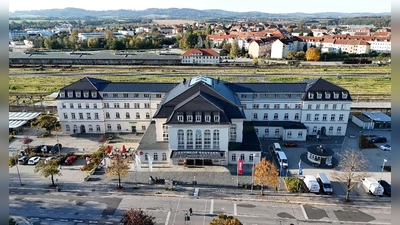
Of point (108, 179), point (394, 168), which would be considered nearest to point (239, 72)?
point (108, 179)

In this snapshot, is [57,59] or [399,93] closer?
A: [399,93]

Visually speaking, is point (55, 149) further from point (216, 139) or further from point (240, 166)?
point (240, 166)

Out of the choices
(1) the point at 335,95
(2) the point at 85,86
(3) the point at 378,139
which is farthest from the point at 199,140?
(3) the point at 378,139

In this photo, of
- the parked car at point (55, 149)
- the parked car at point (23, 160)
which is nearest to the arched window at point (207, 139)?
the parked car at point (55, 149)

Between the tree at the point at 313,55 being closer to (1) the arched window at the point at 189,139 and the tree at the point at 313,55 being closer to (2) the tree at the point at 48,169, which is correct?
(1) the arched window at the point at 189,139

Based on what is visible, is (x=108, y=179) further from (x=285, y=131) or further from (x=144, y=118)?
(x=285, y=131)
